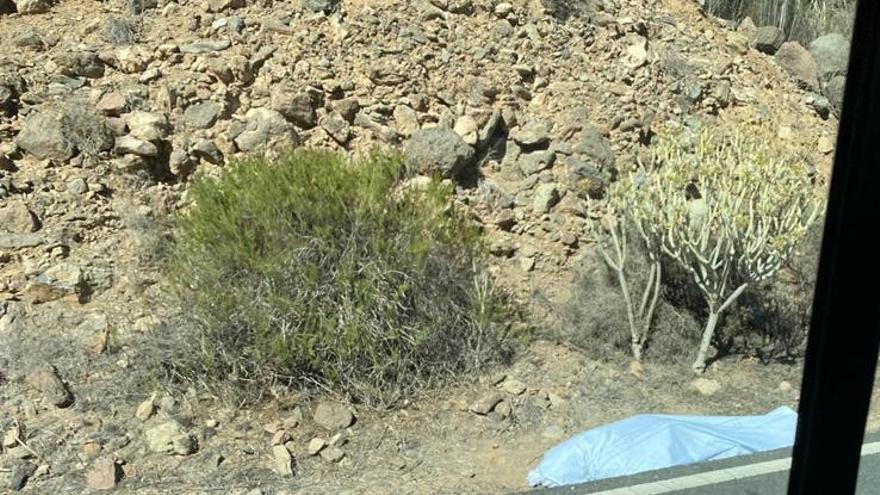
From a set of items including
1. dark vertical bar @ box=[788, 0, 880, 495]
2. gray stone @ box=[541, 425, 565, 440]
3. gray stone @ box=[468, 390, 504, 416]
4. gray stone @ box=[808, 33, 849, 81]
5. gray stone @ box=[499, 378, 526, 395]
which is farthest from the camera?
gray stone @ box=[808, 33, 849, 81]

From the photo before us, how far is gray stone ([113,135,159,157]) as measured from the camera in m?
8.29

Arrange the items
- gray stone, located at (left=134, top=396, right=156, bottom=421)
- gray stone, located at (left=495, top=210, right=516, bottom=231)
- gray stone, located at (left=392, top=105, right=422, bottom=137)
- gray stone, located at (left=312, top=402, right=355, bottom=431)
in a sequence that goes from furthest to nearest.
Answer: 1. gray stone, located at (left=392, top=105, right=422, bottom=137)
2. gray stone, located at (left=495, top=210, right=516, bottom=231)
3. gray stone, located at (left=312, top=402, right=355, bottom=431)
4. gray stone, located at (left=134, top=396, right=156, bottom=421)

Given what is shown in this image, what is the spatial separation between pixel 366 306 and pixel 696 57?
5.69m

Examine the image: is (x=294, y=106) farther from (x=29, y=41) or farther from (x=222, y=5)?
(x=29, y=41)

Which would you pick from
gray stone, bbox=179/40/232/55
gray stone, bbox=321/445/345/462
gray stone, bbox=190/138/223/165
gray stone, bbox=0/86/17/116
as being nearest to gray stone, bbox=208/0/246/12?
gray stone, bbox=179/40/232/55

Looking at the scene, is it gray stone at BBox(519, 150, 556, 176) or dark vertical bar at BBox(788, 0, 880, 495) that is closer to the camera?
dark vertical bar at BBox(788, 0, 880, 495)

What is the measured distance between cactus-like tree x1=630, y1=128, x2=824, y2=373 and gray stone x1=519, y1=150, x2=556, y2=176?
1.55m

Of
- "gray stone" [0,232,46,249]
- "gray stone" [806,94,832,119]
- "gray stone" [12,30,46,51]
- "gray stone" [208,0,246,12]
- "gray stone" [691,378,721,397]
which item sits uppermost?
"gray stone" [208,0,246,12]

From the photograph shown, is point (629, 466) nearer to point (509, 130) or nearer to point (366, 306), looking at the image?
point (366, 306)

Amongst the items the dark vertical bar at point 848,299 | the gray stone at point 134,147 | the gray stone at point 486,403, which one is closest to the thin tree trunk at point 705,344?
the gray stone at point 486,403

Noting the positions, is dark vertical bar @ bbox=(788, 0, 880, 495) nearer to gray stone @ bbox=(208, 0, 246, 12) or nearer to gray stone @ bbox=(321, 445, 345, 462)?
gray stone @ bbox=(321, 445, 345, 462)

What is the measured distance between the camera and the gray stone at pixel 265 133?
8547 mm

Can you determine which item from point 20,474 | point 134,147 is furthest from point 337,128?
point 20,474

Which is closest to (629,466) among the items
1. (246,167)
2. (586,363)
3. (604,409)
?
(604,409)
